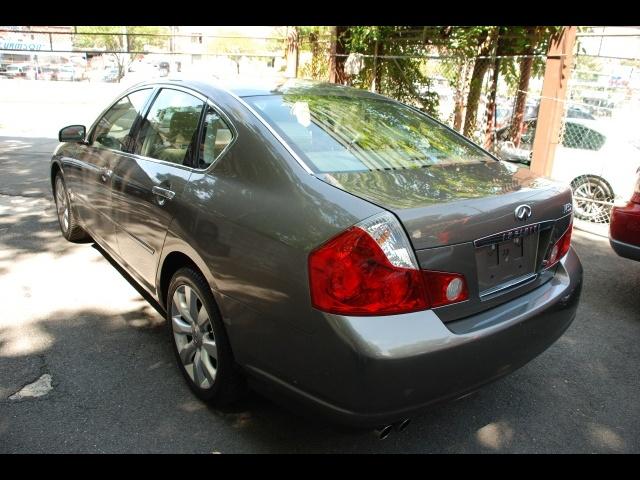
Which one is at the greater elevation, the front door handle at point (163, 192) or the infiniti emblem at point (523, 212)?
the infiniti emblem at point (523, 212)

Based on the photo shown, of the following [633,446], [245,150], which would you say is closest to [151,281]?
[245,150]

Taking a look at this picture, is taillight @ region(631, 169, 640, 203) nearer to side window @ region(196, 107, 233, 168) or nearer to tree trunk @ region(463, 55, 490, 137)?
side window @ region(196, 107, 233, 168)

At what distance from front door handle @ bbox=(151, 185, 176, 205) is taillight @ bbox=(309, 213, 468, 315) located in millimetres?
1181

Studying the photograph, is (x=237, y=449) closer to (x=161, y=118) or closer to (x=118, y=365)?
(x=118, y=365)

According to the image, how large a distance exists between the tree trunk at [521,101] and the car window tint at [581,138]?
993 millimetres

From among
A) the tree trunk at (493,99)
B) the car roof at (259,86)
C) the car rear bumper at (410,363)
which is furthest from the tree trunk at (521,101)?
the car rear bumper at (410,363)

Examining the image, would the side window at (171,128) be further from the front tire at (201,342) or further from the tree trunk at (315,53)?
the tree trunk at (315,53)

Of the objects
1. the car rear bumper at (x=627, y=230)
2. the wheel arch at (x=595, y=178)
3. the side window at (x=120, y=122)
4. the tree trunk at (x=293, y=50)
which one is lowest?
the wheel arch at (x=595, y=178)

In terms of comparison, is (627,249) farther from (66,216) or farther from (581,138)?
(66,216)

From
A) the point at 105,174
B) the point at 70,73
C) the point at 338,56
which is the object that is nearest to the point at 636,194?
the point at 105,174

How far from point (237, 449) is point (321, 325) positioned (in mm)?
911

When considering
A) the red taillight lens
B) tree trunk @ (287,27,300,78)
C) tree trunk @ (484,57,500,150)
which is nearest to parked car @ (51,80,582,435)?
the red taillight lens

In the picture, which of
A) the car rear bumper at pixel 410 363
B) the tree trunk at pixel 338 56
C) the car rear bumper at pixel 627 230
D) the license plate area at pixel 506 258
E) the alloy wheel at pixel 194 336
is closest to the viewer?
the car rear bumper at pixel 410 363

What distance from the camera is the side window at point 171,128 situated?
2965 millimetres
